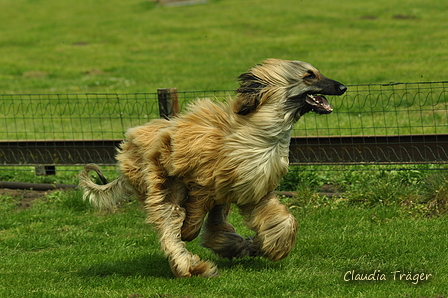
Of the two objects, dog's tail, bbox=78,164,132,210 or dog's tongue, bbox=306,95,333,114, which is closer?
dog's tongue, bbox=306,95,333,114

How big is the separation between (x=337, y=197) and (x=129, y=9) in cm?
2413

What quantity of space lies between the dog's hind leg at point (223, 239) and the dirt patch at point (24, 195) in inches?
132

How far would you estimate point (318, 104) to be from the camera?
450cm

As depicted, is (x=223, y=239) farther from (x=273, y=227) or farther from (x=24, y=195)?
(x=24, y=195)

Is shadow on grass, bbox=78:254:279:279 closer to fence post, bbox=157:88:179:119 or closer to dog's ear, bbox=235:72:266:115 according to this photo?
dog's ear, bbox=235:72:266:115

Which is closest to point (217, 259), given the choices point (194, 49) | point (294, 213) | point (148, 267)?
point (148, 267)

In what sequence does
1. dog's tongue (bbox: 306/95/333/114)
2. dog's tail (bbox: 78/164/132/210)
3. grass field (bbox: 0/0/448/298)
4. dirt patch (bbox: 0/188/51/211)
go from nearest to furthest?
dog's tongue (bbox: 306/95/333/114) → grass field (bbox: 0/0/448/298) → dog's tail (bbox: 78/164/132/210) → dirt patch (bbox: 0/188/51/211)

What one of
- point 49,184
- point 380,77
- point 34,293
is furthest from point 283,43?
point 34,293

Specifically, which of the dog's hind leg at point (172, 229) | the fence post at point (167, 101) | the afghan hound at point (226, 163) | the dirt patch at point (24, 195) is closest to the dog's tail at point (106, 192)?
the afghan hound at point (226, 163)

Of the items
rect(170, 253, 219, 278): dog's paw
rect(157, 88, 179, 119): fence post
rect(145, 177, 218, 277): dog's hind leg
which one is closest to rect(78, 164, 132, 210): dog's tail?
rect(145, 177, 218, 277): dog's hind leg

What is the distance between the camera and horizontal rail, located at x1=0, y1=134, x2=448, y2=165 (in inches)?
285

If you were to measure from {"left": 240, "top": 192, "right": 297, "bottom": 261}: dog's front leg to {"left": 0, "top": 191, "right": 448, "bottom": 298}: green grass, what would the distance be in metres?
0.20

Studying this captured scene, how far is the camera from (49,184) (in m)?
8.27

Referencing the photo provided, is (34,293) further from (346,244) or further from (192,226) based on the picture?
(346,244)
